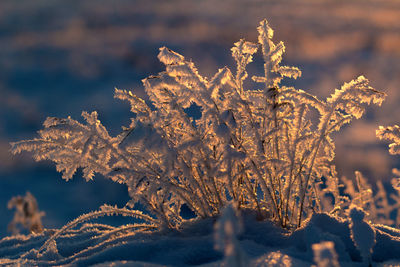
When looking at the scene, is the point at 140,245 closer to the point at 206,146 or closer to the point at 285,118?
the point at 206,146

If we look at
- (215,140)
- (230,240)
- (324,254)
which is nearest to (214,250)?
(215,140)

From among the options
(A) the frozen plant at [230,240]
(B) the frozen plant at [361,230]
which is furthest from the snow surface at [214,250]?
(A) the frozen plant at [230,240]

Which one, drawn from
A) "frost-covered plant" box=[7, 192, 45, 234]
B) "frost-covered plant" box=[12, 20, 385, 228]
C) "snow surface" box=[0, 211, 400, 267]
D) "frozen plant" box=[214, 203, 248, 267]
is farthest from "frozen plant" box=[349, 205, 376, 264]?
"frost-covered plant" box=[7, 192, 45, 234]

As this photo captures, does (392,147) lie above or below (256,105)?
below

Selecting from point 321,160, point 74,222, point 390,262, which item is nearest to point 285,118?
point 321,160

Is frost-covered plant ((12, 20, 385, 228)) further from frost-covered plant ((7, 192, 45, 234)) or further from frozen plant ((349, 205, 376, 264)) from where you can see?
frost-covered plant ((7, 192, 45, 234))

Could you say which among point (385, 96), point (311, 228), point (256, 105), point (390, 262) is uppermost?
point (256, 105)
